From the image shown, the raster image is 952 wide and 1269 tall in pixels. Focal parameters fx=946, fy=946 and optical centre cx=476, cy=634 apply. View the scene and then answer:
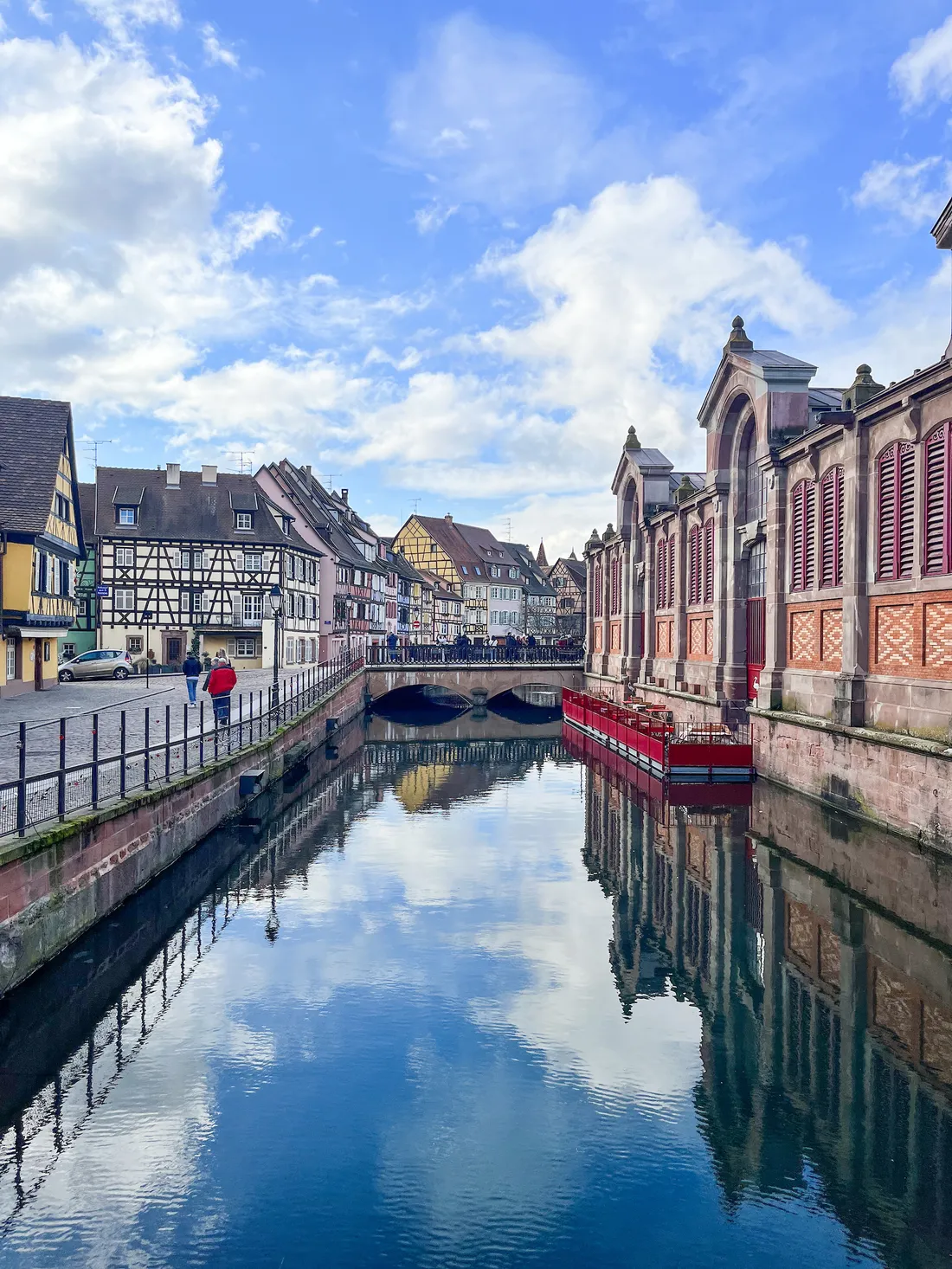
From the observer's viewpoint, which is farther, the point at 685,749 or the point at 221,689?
the point at 685,749

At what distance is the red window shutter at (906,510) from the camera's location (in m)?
19.3

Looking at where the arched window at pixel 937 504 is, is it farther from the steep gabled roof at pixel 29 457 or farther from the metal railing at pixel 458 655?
the metal railing at pixel 458 655

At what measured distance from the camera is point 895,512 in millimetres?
19891

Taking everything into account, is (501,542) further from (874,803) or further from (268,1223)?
(268,1223)

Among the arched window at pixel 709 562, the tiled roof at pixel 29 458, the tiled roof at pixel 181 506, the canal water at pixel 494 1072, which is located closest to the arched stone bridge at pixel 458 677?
the tiled roof at pixel 181 506

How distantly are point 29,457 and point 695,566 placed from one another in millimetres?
25293

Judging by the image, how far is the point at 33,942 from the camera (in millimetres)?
11117

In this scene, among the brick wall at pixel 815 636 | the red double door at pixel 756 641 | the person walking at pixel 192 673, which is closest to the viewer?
the brick wall at pixel 815 636

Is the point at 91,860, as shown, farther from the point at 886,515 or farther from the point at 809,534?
the point at 809,534

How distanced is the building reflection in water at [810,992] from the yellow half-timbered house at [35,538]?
21.6 metres

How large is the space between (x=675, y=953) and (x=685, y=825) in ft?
28.3

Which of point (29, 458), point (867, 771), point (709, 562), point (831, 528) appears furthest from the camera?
point (29, 458)

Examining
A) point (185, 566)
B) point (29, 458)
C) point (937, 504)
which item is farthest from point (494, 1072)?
point (185, 566)

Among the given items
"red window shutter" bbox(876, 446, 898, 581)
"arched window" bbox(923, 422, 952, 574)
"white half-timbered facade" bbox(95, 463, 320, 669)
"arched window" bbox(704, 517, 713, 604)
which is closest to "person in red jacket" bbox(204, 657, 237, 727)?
"red window shutter" bbox(876, 446, 898, 581)
